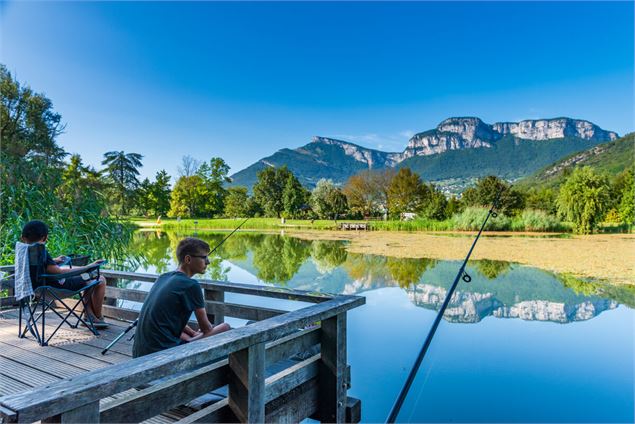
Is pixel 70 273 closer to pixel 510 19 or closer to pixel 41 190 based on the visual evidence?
pixel 41 190

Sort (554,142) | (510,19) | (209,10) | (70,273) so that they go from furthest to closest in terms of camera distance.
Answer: (554,142)
(510,19)
(209,10)
(70,273)

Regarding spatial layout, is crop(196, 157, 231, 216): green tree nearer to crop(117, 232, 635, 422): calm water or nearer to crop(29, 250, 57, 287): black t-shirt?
crop(117, 232, 635, 422): calm water

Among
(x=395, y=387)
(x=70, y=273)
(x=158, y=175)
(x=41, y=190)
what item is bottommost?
(x=395, y=387)

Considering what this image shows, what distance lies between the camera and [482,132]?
311ft

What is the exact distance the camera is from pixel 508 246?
14812 mm

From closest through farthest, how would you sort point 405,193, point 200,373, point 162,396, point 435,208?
point 162,396
point 200,373
point 435,208
point 405,193

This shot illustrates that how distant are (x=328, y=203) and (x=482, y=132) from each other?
76026 mm

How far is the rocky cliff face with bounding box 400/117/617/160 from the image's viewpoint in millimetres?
87938

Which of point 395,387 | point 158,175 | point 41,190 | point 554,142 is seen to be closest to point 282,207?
point 158,175

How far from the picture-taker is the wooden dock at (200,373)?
1.12 meters

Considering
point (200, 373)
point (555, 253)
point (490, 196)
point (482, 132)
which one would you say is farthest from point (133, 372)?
point (482, 132)

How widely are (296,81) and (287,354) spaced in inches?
1518

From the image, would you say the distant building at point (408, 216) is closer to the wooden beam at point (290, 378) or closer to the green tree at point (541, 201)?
the green tree at point (541, 201)

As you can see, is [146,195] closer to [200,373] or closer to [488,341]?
[488,341]
